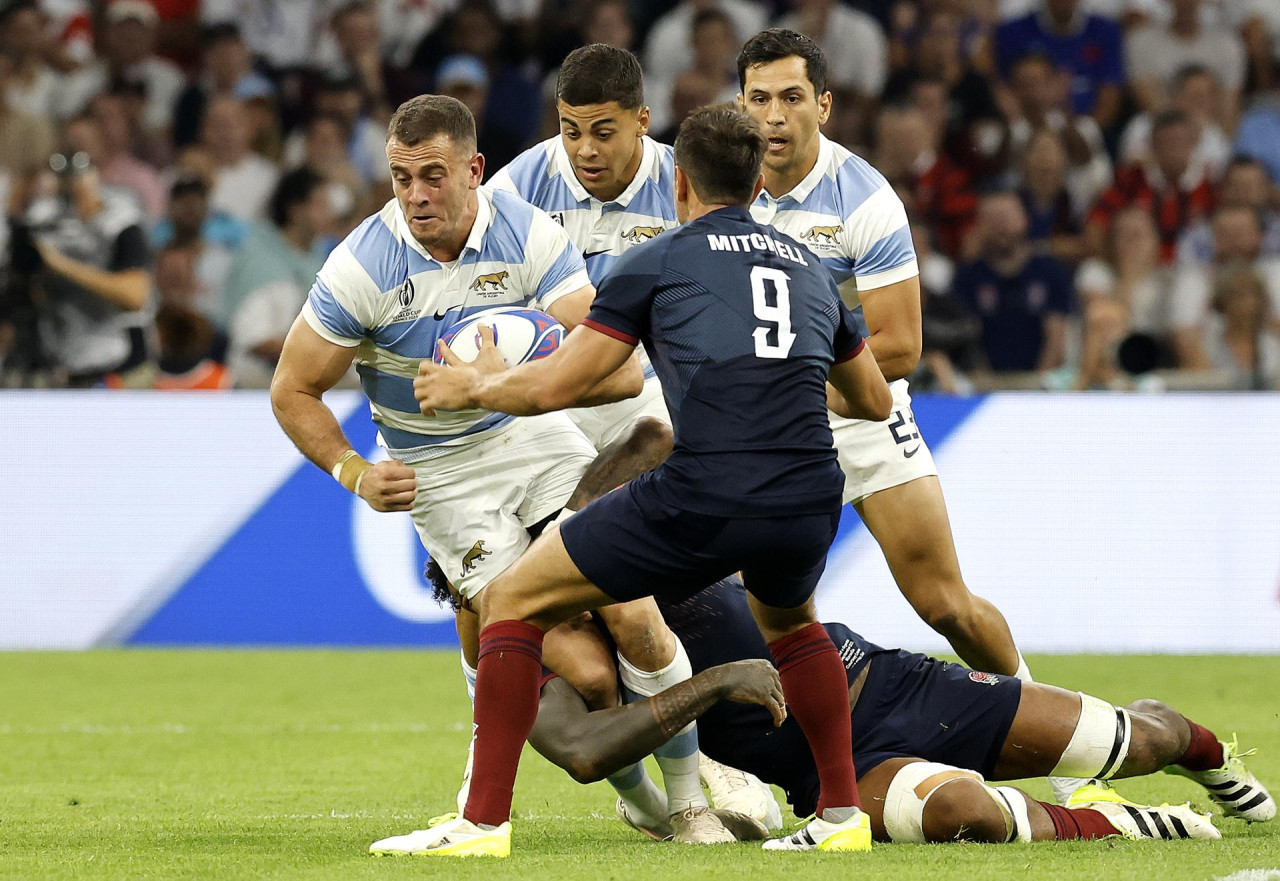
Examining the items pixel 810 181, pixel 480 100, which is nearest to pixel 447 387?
pixel 810 181

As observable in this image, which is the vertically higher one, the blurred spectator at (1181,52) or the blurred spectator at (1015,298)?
the blurred spectator at (1181,52)

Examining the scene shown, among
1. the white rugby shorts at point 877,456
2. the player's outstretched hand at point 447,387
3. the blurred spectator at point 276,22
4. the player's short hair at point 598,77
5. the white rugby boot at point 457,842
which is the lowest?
the white rugby boot at point 457,842

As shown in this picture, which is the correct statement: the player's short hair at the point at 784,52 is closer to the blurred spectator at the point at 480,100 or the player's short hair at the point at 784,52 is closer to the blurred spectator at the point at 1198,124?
the blurred spectator at the point at 480,100

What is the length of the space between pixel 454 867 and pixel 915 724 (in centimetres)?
152

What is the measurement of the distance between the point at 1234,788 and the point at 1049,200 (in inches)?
323

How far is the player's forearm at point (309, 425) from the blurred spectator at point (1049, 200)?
830cm

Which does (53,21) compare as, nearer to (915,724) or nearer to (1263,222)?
(1263,222)

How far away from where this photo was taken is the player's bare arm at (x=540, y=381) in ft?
15.6

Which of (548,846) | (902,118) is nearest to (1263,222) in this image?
(902,118)

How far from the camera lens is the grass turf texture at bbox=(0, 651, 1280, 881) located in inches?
184

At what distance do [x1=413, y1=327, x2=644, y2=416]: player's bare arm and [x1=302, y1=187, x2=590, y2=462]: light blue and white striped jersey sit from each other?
0.93 metres

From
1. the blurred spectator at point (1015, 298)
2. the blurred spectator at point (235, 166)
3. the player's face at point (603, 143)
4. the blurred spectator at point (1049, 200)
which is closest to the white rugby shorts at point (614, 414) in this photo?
the player's face at point (603, 143)

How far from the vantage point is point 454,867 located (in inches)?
180

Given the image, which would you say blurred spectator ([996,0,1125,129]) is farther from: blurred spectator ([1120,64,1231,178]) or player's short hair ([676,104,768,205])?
player's short hair ([676,104,768,205])
